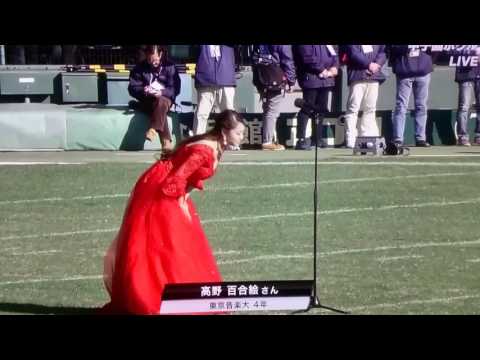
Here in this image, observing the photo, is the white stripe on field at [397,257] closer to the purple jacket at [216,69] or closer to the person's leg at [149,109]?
the purple jacket at [216,69]

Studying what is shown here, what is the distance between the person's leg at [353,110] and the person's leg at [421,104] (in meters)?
0.31

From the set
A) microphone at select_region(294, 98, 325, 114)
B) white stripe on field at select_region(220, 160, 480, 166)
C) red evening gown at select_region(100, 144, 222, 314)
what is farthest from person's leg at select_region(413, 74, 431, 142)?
red evening gown at select_region(100, 144, 222, 314)

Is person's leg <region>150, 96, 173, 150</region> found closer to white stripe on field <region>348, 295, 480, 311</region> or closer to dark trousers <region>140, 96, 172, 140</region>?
dark trousers <region>140, 96, 172, 140</region>

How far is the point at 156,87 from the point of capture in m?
10.4

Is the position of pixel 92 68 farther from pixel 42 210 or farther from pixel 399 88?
pixel 399 88

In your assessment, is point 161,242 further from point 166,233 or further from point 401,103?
point 401,103

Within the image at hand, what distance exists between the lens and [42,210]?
1059cm

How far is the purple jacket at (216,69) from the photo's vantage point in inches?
391

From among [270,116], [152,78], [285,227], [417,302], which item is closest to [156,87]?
[152,78]

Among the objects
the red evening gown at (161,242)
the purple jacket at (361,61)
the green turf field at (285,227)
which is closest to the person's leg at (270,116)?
the green turf field at (285,227)

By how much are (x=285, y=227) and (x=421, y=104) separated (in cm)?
138
